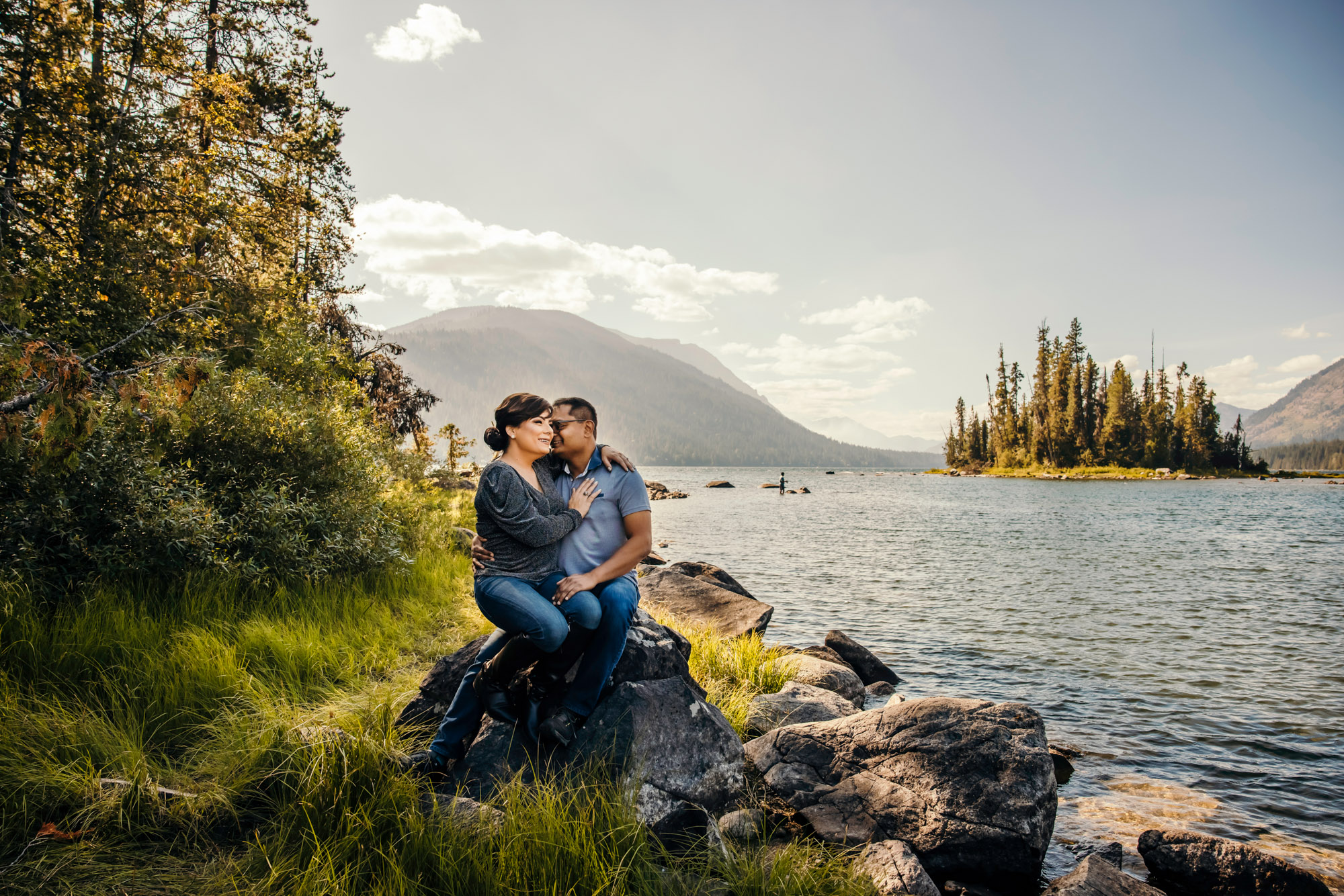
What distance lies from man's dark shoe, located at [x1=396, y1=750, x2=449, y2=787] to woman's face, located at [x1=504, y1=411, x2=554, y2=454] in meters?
2.15

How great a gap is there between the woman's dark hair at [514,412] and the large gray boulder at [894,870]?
3571 millimetres

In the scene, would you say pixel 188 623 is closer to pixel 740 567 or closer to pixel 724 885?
pixel 724 885

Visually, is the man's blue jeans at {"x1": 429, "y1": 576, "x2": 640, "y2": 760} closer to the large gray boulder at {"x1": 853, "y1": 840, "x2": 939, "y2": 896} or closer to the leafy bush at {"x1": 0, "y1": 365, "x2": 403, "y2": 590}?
the large gray boulder at {"x1": 853, "y1": 840, "x2": 939, "y2": 896}

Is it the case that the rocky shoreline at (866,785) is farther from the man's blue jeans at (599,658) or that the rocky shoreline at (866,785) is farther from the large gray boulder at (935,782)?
the man's blue jeans at (599,658)

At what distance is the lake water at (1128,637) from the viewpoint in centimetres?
666

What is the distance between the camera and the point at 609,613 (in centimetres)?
431

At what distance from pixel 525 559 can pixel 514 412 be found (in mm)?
1015

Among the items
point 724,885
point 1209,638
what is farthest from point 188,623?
point 1209,638

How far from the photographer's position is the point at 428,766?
4.22 meters

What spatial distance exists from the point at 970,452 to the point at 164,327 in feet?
432

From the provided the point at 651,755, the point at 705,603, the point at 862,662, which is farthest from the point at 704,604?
the point at 651,755

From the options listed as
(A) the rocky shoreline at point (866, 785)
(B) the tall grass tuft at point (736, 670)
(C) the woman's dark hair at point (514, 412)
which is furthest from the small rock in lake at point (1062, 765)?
(C) the woman's dark hair at point (514, 412)

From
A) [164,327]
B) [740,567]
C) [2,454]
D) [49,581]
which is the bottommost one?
[740,567]

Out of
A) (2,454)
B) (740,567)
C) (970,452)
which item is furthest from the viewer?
(970,452)
